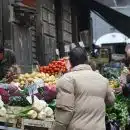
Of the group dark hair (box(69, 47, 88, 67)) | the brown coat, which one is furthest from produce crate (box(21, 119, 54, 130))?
dark hair (box(69, 47, 88, 67))

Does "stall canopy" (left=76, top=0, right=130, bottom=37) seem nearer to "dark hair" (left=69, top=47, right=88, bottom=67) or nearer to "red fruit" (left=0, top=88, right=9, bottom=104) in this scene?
"red fruit" (left=0, top=88, right=9, bottom=104)

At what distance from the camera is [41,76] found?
33.0 ft

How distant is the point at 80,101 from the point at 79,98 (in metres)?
0.03

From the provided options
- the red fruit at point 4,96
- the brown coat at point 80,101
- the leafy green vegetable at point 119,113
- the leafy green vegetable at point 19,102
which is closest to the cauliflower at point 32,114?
the leafy green vegetable at point 19,102

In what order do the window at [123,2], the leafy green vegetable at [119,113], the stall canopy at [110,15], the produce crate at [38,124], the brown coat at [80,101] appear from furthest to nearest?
the window at [123,2] < the stall canopy at [110,15] < the leafy green vegetable at [119,113] < the produce crate at [38,124] < the brown coat at [80,101]

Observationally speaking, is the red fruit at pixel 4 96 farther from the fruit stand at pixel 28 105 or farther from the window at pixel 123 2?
the window at pixel 123 2

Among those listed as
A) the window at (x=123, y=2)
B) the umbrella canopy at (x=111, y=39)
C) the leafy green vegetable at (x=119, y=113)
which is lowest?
the leafy green vegetable at (x=119, y=113)

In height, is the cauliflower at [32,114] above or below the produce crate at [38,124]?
above

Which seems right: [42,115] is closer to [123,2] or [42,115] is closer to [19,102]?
[19,102]

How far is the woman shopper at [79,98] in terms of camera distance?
6.44 metres

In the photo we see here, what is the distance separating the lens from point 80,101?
654cm

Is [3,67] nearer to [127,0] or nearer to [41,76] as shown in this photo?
[41,76]

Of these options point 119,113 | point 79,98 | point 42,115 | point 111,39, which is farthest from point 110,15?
point 79,98

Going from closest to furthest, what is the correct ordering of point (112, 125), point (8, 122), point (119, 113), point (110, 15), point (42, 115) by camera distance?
point (8, 122)
point (42, 115)
point (112, 125)
point (119, 113)
point (110, 15)
